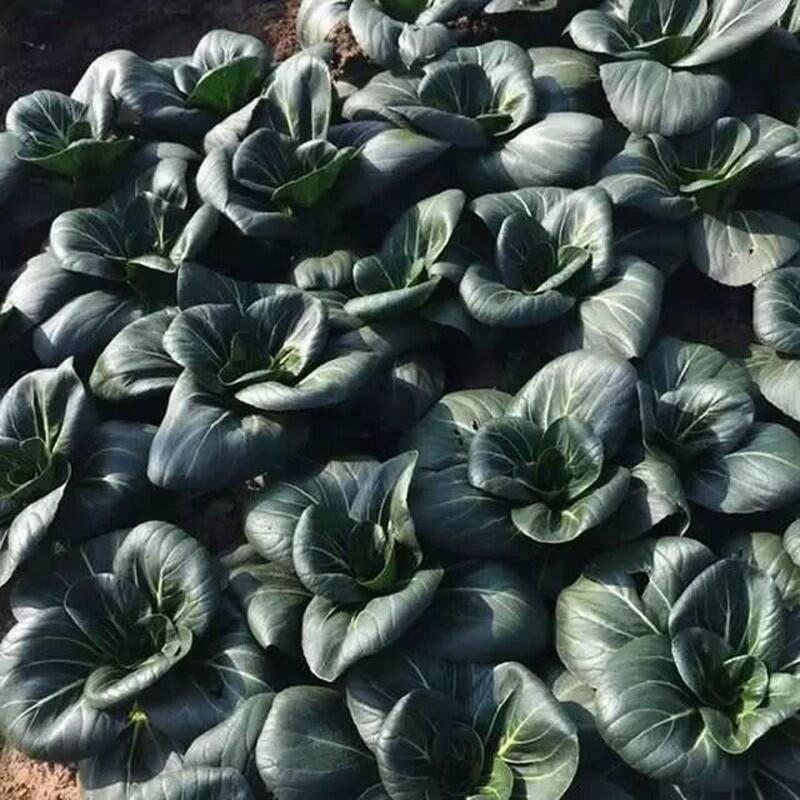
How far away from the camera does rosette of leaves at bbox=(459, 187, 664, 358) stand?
14.1 ft

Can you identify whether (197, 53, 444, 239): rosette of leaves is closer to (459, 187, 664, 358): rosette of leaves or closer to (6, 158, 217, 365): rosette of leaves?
(6, 158, 217, 365): rosette of leaves

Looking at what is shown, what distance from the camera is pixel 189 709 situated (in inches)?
145

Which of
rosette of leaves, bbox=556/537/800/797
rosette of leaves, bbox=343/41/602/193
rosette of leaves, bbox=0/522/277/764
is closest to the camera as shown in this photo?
rosette of leaves, bbox=556/537/800/797

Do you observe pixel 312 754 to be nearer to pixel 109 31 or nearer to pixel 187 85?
pixel 187 85

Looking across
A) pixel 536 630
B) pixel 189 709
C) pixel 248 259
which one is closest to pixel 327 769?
pixel 189 709

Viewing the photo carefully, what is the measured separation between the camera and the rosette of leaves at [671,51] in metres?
4.86

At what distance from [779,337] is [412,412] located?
1476mm

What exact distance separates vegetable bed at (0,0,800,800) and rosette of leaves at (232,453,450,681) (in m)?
0.01

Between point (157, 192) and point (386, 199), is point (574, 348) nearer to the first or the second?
point (386, 199)

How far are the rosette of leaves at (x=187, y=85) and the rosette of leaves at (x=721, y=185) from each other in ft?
6.00

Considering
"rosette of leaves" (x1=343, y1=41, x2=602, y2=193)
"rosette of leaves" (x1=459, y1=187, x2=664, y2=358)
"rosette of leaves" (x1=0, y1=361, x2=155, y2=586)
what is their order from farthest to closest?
1. "rosette of leaves" (x1=343, y1=41, x2=602, y2=193)
2. "rosette of leaves" (x1=459, y1=187, x2=664, y2=358)
3. "rosette of leaves" (x1=0, y1=361, x2=155, y2=586)

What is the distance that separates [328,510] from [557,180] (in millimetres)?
1962

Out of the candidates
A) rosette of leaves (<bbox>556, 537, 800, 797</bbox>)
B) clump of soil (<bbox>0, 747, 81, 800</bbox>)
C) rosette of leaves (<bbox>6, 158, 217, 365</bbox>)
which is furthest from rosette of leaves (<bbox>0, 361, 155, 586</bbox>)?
rosette of leaves (<bbox>556, 537, 800, 797</bbox>)

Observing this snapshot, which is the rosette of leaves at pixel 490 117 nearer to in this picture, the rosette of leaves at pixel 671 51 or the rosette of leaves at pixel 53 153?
the rosette of leaves at pixel 671 51
